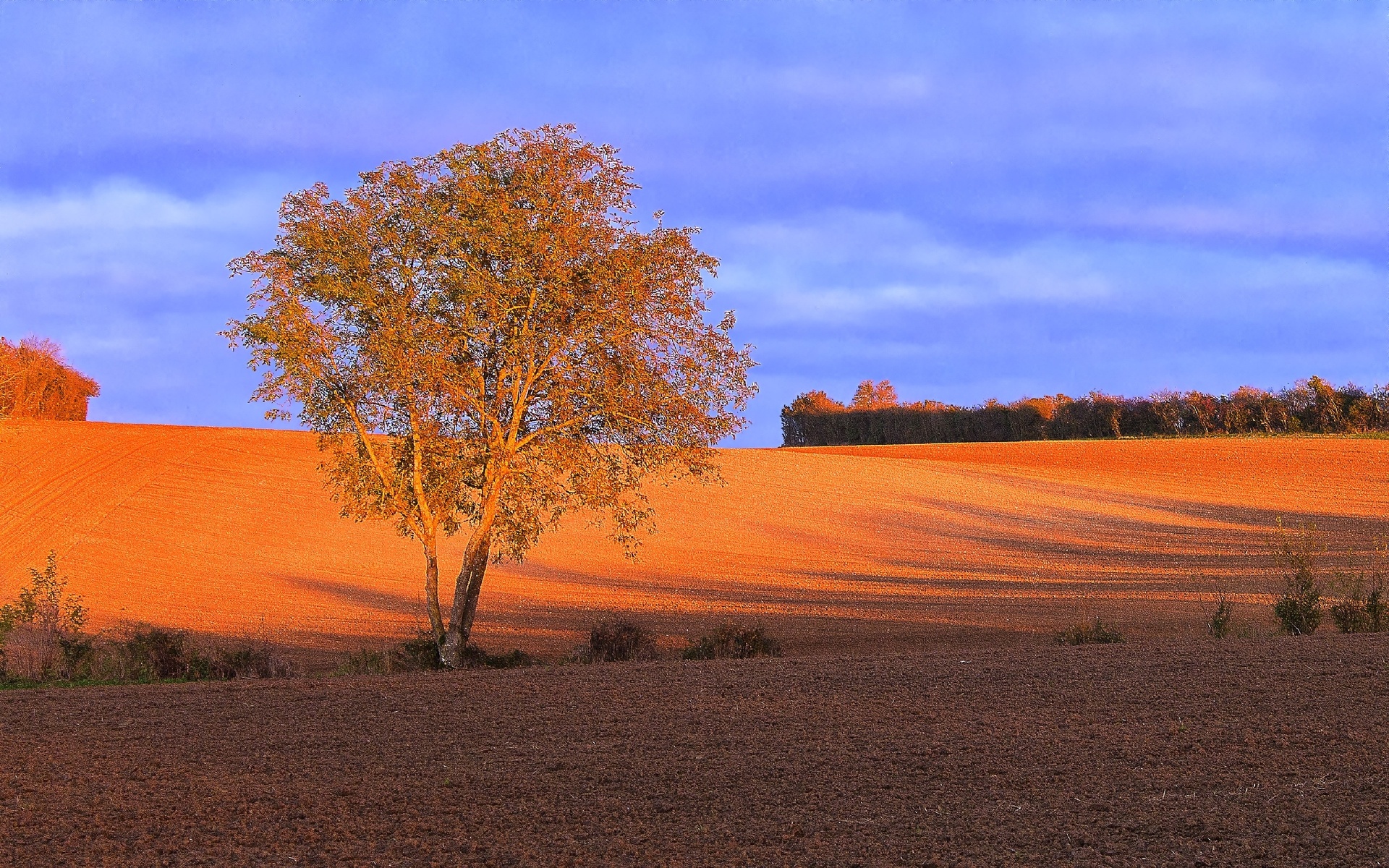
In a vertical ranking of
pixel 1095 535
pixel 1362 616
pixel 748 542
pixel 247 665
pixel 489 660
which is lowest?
pixel 489 660

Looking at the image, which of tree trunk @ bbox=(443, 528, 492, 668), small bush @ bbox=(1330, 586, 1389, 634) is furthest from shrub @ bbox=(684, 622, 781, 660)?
small bush @ bbox=(1330, 586, 1389, 634)

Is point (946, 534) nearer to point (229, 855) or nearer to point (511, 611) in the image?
point (511, 611)

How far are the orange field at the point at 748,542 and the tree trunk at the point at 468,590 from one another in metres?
3.19

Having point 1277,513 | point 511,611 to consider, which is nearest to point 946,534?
point 1277,513

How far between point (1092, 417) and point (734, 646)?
66.5 m

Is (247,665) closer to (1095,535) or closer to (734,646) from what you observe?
(734,646)

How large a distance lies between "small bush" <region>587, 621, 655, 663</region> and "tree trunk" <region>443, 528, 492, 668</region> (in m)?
Answer: 2.06

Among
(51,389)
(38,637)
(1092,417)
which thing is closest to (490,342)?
(38,637)

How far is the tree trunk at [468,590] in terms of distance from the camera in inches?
724

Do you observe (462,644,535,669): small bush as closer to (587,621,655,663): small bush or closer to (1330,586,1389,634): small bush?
(587,621,655,663): small bush

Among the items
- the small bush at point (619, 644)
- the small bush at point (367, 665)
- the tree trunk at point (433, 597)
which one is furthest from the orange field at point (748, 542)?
the small bush at point (367, 665)

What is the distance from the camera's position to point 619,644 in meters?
18.3

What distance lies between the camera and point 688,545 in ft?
123

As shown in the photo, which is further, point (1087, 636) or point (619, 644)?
point (619, 644)
